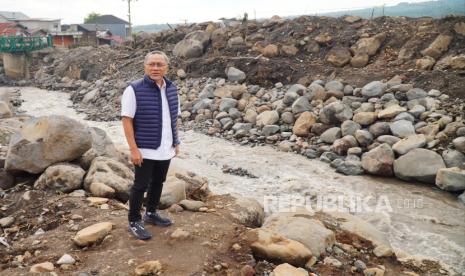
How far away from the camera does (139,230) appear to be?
3941 mm

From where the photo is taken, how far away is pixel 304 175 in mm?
8367

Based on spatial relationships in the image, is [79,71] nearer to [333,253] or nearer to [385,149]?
[385,149]

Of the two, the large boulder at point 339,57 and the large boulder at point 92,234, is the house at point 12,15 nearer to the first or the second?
the large boulder at point 339,57

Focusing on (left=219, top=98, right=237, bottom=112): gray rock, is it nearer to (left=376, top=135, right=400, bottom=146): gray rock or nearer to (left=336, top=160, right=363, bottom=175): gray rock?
(left=336, top=160, right=363, bottom=175): gray rock

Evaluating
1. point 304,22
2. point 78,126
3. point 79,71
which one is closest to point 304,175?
point 78,126

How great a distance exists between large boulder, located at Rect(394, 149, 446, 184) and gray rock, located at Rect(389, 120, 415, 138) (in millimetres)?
874

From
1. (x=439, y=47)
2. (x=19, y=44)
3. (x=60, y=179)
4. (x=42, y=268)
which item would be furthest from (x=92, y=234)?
(x=19, y=44)

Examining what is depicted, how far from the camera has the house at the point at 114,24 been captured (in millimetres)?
A: 51122

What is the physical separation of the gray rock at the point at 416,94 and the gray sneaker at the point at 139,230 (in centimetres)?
838

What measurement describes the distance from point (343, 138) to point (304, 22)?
8.37m

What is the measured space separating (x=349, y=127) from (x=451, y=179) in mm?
2745

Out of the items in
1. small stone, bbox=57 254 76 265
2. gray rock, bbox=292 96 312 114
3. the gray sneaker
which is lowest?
small stone, bbox=57 254 76 265

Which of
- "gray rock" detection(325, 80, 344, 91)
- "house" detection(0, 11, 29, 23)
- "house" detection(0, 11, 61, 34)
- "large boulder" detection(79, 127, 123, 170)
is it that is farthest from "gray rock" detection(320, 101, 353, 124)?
"house" detection(0, 11, 29, 23)

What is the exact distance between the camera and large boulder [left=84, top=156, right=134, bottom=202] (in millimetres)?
5297
